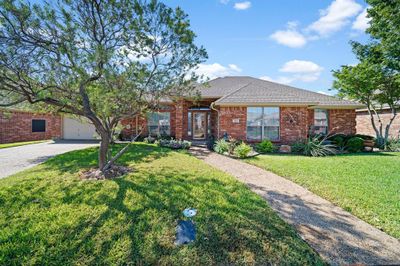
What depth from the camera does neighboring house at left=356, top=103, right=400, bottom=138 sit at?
1722 centimetres

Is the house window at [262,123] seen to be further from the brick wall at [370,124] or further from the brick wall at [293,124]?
the brick wall at [370,124]

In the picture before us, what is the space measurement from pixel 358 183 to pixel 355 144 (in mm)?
7647

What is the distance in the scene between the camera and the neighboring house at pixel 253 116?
12.5 metres

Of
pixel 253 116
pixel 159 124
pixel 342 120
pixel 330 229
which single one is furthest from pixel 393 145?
pixel 159 124

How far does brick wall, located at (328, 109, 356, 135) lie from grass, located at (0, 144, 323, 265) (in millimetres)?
12747

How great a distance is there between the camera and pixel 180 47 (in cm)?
642

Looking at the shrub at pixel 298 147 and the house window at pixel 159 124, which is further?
the house window at pixel 159 124

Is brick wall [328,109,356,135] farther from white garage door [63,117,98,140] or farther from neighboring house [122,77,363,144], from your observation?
white garage door [63,117,98,140]

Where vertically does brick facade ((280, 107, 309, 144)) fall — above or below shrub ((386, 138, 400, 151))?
above

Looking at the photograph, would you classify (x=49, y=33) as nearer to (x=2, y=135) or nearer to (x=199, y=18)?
(x=199, y=18)

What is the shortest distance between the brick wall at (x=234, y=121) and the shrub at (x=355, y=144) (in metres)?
6.35

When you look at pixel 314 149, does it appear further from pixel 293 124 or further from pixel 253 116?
pixel 253 116

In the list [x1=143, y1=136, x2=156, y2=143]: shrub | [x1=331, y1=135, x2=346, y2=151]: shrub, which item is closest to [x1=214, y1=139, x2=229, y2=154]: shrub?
[x1=143, y1=136, x2=156, y2=143]: shrub

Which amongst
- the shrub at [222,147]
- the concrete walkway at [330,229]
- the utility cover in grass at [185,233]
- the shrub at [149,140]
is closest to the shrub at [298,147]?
the shrub at [222,147]
